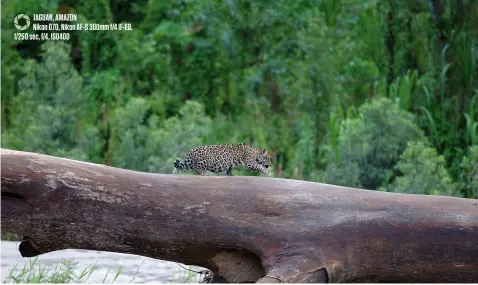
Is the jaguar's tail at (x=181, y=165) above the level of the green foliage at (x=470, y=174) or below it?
above

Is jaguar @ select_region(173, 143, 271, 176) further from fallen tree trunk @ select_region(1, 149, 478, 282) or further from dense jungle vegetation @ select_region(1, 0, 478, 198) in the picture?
dense jungle vegetation @ select_region(1, 0, 478, 198)

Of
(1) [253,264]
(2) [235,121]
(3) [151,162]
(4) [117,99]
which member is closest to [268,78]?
(2) [235,121]

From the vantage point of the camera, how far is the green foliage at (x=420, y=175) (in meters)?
5.89

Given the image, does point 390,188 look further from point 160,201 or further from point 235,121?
point 160,201

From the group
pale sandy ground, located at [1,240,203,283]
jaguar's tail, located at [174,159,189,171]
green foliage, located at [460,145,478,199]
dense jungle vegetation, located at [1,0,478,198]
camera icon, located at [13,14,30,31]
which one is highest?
camera icon, located at [13,14,30,31]

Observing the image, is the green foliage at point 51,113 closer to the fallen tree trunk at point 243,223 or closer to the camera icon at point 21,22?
the camera icon at point 21,22

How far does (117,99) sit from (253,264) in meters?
4.54

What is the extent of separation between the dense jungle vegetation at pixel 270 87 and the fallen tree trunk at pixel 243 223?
2.41 m

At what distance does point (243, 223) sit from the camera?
341 cm

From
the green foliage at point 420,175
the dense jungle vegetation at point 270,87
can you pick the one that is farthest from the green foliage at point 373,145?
the green foliage at point 420,175

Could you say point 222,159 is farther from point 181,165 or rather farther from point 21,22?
point 21,22

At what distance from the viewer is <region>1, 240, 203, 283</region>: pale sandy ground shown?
4906 mm

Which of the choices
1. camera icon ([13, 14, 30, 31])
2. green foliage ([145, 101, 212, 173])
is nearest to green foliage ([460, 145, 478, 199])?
green foliage ([145, 101, 212, 173])

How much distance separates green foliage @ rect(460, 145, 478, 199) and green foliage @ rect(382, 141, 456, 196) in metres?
0.27
